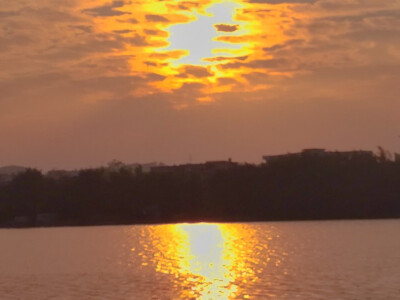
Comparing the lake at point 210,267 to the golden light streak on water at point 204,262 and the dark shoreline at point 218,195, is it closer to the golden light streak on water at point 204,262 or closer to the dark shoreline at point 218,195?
the golden light streak on water at point 204,262

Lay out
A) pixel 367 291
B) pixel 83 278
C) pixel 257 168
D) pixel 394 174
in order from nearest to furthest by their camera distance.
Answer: pixel 367 291 < pixel 83 278 < pixel 394 174 < pixel 257 168

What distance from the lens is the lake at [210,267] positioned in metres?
37.2

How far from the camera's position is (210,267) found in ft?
161

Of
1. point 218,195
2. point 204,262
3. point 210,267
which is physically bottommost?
point 210,267

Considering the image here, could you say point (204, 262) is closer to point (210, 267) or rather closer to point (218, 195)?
point (210, 267)

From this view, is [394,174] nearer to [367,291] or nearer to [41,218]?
[41,218]

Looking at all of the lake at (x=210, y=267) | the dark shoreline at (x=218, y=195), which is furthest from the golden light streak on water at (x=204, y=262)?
the dark shoreline at (x=218, y=195)

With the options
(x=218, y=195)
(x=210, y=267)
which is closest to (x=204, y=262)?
(x=210, y=267)

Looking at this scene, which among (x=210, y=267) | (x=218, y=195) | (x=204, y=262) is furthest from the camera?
(x=218, y=195)

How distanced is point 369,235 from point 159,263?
23744 millimetres

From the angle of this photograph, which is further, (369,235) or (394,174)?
(394,174)

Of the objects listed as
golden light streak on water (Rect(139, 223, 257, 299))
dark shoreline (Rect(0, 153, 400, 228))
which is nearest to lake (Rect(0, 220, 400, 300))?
golden light streak on water (Rect(139, 223, 257, 299))

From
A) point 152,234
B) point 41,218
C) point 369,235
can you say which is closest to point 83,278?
point 369,235

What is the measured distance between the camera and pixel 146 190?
112438mm
